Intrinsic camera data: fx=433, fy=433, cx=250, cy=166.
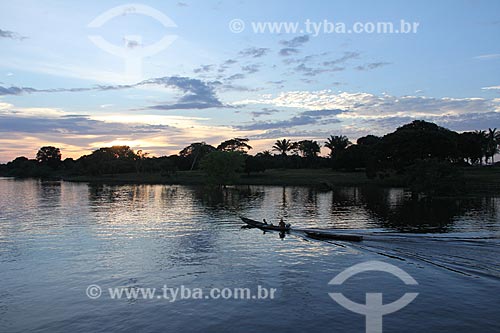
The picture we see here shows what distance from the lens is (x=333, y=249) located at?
139 ft

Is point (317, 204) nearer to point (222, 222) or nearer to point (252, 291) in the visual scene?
point (222, 222)

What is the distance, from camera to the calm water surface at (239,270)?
84.1 feet

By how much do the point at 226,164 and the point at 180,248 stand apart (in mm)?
80349

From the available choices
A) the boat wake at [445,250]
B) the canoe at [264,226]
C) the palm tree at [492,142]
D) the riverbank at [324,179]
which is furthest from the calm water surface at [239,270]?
the palm tree at [492,142]

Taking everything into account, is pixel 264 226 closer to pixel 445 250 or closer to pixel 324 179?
pixel 445 250

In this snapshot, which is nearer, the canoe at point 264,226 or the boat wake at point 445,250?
the boat wake at point 445,250

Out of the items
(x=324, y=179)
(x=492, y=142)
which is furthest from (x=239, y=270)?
(x=492, y=142)

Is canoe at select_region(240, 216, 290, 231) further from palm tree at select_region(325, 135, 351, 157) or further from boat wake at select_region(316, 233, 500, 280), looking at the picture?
palm tree at select_region(325, 135, 351, 157)

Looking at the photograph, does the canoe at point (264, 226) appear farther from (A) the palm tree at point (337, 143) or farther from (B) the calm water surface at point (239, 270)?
(A) the palm tree at point (337, 143)

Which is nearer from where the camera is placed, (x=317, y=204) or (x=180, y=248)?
(x=180, y=248)

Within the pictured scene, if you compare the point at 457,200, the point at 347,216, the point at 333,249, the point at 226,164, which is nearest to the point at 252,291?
the point at 333,249

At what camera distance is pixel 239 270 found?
3562 centimetres

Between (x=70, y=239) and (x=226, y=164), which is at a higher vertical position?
(x=226, y=164)

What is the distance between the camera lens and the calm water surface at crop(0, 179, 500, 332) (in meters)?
25.6
